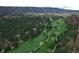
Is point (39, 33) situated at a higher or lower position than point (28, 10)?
lower

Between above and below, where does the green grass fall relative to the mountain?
below

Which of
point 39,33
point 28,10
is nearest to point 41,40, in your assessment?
point 39,33

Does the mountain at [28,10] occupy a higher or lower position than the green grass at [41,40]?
higher

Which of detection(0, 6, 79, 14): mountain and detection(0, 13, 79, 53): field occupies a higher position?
detection(0, 6, 79, 14): mountain

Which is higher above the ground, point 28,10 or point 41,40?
point 28,10

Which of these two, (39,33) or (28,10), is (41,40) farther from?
(28,10)
